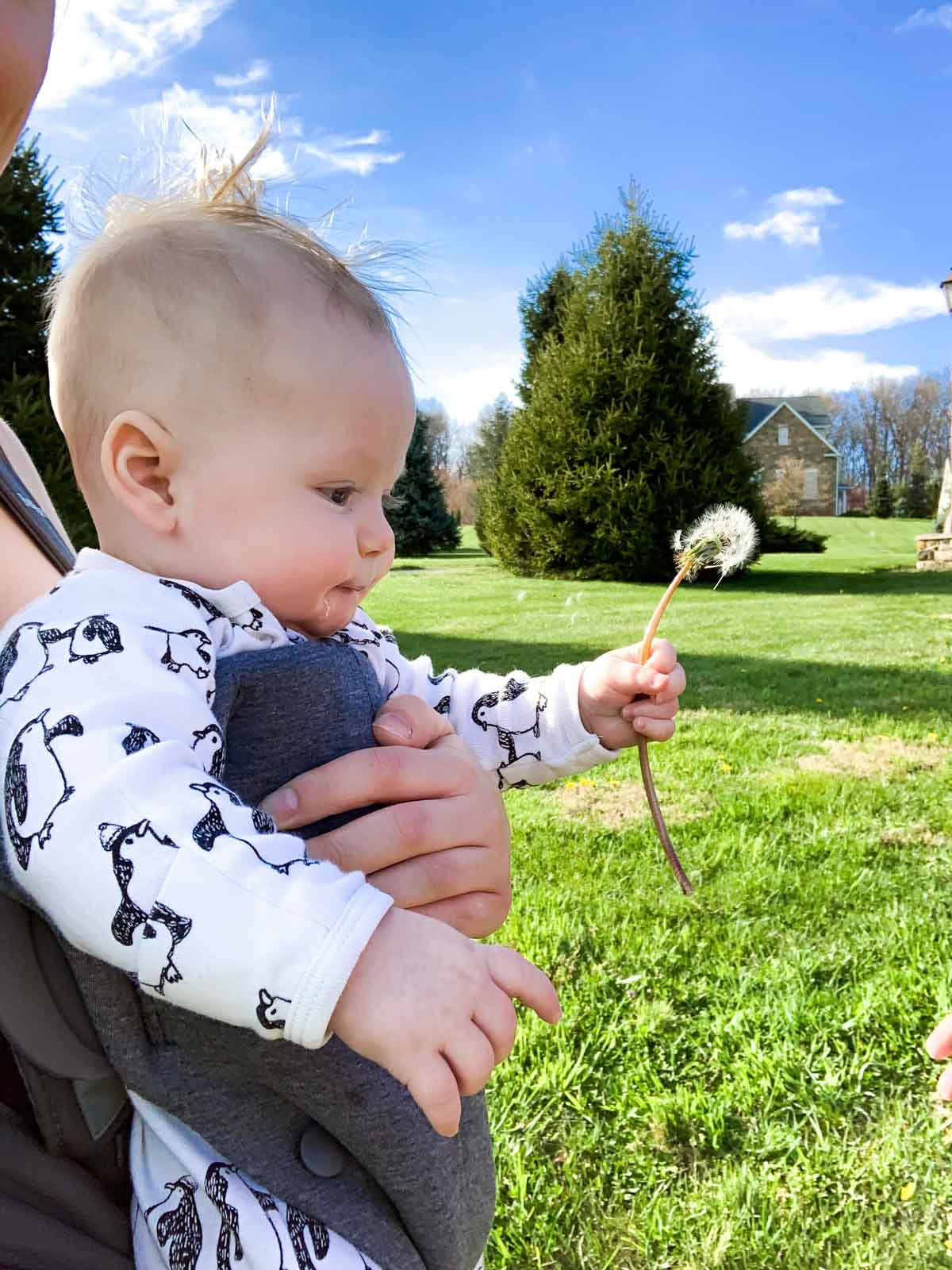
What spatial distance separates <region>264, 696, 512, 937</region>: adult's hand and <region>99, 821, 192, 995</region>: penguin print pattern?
239 mm

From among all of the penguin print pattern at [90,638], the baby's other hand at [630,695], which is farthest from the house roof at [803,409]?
the penguin print pattern at [90,638]

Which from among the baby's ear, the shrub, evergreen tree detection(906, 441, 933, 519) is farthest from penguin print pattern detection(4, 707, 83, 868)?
evergreen tree detection(906, 441, 933, 519)

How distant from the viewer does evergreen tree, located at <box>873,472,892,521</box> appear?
48781mm

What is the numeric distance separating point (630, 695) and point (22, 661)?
40.0 inches

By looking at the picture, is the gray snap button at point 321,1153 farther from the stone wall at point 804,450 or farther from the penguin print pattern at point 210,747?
the stone wall at point 804,450

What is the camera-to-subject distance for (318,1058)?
977 mm

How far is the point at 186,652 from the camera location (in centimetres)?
105

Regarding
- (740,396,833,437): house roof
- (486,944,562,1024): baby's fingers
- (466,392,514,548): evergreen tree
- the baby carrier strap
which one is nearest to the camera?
the baby carrier strap

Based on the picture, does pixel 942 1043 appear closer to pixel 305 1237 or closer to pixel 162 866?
pixel 305 1237

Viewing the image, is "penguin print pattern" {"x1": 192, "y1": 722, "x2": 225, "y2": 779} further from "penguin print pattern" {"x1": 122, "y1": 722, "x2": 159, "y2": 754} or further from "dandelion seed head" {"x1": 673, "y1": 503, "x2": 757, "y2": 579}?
"dandelion seed head" {"x1": 673, "y1": 503, "x2": 757, "y2": 579}

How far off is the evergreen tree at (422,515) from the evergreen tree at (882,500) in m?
27.1

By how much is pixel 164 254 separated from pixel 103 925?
2.82ft

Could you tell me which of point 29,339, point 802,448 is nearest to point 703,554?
point 29,339

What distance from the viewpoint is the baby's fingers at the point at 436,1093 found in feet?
2.81
